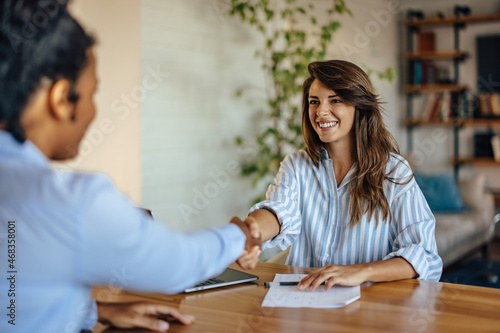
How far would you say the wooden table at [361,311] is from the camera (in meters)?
1.17

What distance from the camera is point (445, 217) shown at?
4734mm

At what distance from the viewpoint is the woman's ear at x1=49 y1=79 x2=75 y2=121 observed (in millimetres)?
853

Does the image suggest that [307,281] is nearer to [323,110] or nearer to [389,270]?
[389,270]

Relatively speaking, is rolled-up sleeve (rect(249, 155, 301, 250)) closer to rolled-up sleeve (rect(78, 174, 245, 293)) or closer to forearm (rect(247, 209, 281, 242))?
forearm (rect(247, 209, 281, 242))

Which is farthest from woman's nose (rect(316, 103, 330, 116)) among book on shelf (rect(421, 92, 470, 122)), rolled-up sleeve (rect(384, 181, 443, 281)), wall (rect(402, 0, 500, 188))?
wall (rect(402, 0, 500, 188))

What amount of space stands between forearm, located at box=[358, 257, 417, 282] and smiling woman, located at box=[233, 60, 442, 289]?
4.5 inches

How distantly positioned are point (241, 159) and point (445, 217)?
1.98m

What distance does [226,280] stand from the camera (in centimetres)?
154

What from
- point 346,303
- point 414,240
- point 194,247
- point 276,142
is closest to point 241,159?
point 276,142

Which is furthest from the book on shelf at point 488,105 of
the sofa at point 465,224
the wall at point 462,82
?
the sofa at point 465,224

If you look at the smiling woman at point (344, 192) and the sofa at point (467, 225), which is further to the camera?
the sofa at point (467, 225)

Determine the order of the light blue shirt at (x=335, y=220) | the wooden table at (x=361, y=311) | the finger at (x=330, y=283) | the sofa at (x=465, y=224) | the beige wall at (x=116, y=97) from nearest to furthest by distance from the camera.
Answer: the wooden table at (x=361, y=311) < the finger at (x=330, y=283) < the light blue shirt at (x=335, y=220) < the beige wall at (x=116, y=97) < the sofa at (x=465, y=224)

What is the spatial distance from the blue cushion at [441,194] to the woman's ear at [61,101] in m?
4.44

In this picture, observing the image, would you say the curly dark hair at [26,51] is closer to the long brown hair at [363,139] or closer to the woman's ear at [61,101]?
the woman's ear at [61,101]
